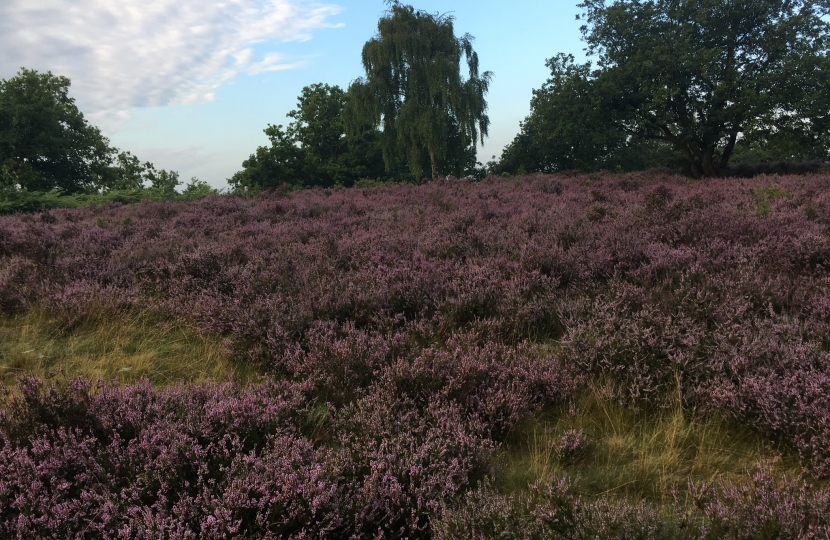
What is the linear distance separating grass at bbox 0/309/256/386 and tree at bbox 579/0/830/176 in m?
20.7

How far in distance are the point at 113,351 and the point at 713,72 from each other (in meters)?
22.4

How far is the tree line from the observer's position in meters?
18.5

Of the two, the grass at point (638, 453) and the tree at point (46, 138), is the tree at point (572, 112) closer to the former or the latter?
the grass at point (638, 453)

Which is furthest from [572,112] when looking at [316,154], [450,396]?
[450,396]

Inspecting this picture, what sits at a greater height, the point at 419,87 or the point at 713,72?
the point at 419,87

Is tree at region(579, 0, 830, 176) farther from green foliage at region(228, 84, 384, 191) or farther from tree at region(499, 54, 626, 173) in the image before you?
green foliage at region(228, 84, 384, 191)

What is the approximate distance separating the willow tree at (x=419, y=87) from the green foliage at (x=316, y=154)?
4.25 metres

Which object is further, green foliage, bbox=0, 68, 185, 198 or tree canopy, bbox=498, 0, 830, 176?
green foliage, bbox=0, 68, 185, 198

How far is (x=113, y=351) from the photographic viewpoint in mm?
3951

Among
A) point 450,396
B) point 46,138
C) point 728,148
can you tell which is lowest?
point 450,396

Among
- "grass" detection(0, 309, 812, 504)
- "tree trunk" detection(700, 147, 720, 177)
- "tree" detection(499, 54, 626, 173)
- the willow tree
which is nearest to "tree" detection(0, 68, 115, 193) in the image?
the willow tree

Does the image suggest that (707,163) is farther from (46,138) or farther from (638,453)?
(46,138)

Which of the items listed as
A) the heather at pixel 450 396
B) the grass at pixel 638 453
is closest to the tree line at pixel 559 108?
the heather at pixel 450 396

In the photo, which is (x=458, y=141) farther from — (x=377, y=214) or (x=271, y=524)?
(x=271, y=524)
